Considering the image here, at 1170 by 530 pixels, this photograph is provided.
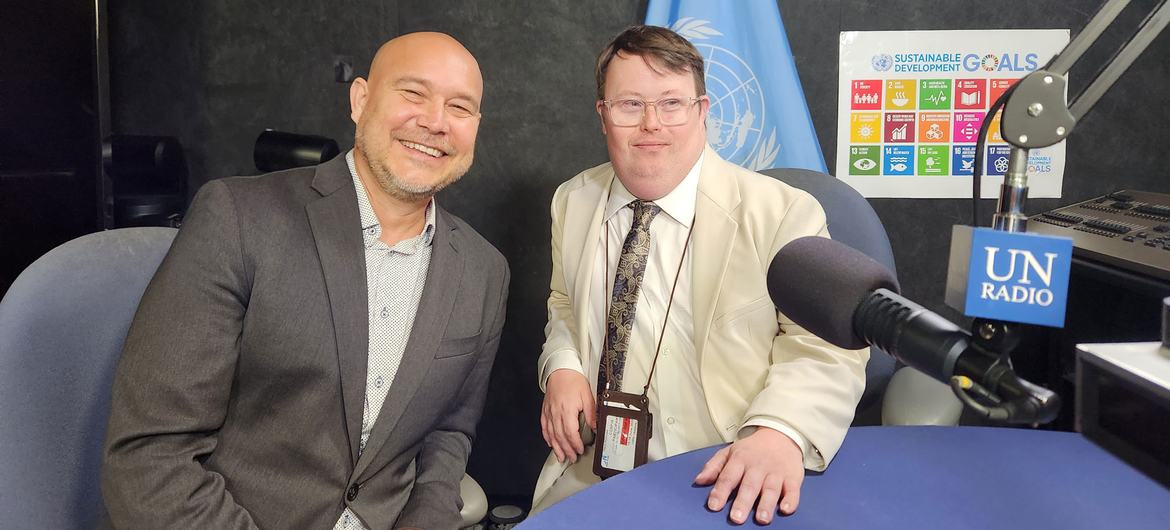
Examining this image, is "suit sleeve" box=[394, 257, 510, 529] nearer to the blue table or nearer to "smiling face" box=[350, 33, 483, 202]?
"smiling face" box=[350, 33, 483, 202]

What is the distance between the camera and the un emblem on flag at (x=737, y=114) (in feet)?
9.20

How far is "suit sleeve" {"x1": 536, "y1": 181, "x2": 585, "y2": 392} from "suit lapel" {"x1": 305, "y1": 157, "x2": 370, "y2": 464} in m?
0.46

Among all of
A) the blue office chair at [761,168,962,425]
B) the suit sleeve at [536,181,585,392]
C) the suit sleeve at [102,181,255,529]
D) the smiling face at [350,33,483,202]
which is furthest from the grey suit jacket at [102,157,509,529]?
the blue office chair at [761,168,962,425]

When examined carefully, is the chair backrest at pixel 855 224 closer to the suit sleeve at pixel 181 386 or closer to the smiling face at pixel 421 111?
the smiling face at pixel 421 111

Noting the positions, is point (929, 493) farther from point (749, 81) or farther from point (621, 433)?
point (749, 81)

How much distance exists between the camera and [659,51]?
1.91 m

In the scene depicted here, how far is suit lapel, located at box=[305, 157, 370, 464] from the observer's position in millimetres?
1600

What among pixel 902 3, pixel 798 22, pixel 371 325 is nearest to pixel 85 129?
pixel 371 325

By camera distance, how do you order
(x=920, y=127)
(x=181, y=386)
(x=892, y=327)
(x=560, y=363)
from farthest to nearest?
(x=920, y=127) → (x=560, y=363) → (x=181, y=386) → (x=892, y=327)

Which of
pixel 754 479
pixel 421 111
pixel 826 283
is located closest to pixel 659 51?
pixel 421 111

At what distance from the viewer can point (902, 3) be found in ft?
9.53

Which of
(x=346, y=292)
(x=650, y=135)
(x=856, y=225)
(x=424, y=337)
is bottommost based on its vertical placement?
(x=424, y=337)

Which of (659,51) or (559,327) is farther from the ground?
(659,51)

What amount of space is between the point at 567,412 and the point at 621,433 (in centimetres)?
13
